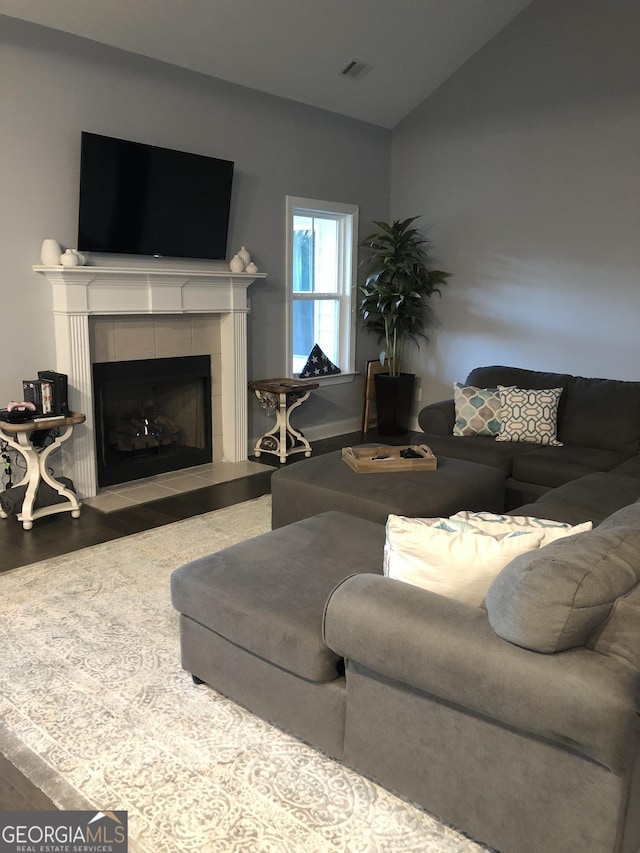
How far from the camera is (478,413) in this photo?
14.5 ft

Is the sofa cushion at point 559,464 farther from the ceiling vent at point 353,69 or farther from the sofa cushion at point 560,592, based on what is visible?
the ceiling vent at point 353,69

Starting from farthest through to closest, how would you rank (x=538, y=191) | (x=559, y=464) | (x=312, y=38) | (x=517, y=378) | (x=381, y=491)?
(x=538, y=191) → (x=312, y=38) → (x=517, y=378) → (x=559, y=464) → (x=381, y=491)

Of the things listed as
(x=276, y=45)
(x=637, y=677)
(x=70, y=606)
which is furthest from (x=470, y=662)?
(x=276, y=45)

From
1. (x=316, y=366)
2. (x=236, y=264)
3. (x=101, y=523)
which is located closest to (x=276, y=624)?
(x=101, y=523)

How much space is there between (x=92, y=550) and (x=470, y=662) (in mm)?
2520

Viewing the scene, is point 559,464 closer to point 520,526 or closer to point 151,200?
point 520,526

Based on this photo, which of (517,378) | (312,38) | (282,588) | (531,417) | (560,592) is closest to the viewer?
(560,592)

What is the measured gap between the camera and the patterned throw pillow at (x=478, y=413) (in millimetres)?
4398

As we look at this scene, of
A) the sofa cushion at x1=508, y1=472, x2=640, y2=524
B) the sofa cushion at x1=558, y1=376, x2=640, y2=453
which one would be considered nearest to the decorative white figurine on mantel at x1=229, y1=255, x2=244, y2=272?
the sofa cushion at x1=558, y1=376, x2=640, y2=453

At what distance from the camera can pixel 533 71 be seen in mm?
5566

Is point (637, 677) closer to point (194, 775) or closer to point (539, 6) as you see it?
point (194, 775)

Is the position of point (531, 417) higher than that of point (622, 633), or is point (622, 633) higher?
point (531, 417)

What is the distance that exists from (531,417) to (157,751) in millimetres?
2998

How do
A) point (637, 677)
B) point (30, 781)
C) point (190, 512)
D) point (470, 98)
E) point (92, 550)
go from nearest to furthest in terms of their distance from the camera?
point (637, 677) → point (30, 781) → point (92, 550) → point (190, 512) → point (470, 98)
